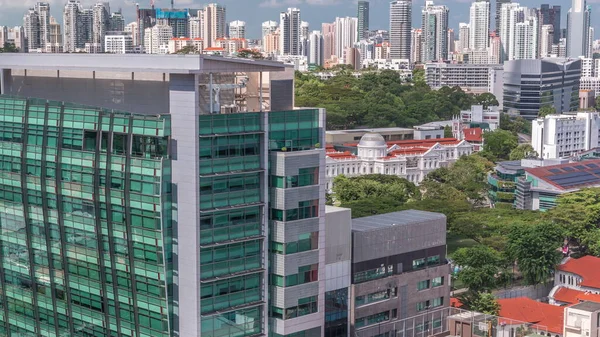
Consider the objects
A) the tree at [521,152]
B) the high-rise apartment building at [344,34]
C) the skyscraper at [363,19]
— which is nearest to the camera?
the tree at [521,152]

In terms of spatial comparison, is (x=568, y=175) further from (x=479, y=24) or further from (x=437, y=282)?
(x=479, y=24)

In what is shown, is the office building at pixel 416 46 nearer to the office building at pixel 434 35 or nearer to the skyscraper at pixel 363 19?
the office building at pixel 434 35

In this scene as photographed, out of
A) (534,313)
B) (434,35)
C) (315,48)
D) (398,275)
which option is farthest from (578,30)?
(398,275)

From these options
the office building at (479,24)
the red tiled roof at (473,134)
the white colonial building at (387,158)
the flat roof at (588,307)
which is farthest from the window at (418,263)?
the office building at (479,24)

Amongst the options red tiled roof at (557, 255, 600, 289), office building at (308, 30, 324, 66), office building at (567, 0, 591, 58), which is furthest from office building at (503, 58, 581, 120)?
office building at (567, 0, 591, 58)

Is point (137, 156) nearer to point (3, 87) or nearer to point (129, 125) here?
point (129, 125)

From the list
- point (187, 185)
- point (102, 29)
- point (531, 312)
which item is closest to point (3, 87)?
point (187, 185)
